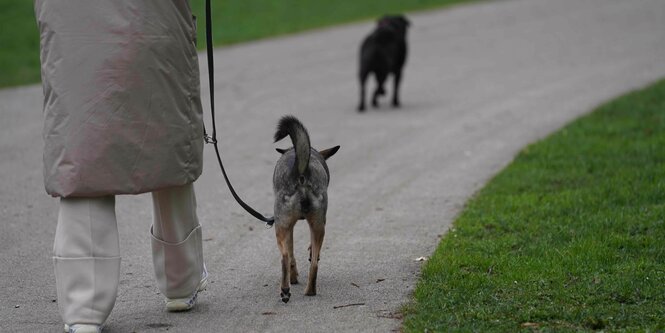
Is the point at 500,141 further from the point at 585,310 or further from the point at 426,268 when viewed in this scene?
the point at 585,310

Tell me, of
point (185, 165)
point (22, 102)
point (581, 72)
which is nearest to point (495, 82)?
point (581, 72)

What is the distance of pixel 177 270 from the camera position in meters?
5.79

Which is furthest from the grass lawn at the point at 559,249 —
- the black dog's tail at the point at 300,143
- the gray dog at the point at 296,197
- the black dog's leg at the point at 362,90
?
the black dog's leg at the point at 362,90

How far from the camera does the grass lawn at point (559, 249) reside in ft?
17.9

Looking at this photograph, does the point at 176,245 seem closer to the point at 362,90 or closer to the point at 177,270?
the point at 177,270

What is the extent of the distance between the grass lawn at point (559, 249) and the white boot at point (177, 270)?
119 cm

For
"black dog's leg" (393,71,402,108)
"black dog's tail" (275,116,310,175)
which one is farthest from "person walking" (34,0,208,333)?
"black dog's leg" (393,71,402,108)

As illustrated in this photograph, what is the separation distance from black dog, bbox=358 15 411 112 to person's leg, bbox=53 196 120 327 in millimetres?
8997

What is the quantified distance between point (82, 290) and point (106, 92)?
98cm

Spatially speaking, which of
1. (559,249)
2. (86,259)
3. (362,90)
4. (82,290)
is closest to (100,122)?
(86,259)

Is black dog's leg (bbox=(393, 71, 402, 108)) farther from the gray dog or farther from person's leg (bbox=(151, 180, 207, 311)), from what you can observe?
person's leg (bbox=(151, 180, 207, 311))

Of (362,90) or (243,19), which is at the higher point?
(243,19)

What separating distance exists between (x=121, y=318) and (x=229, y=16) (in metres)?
20.0

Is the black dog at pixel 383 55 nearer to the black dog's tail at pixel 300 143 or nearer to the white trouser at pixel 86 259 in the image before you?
the black dog's tail at pixel 300 143
